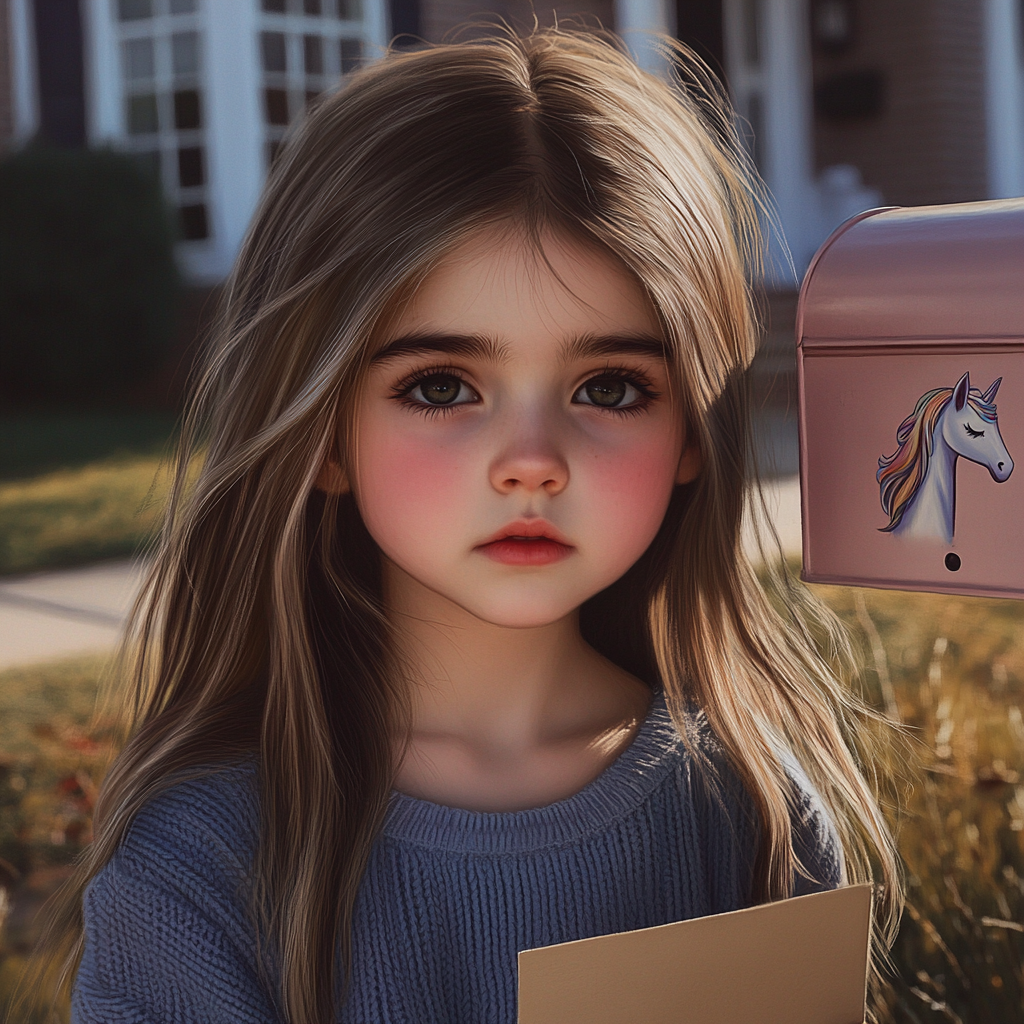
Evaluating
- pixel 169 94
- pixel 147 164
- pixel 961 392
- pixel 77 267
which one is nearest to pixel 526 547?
pixel 961 392

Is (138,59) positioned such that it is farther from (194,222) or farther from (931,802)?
(931,802)

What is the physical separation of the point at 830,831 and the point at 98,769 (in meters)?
1.79

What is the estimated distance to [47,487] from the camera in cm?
609

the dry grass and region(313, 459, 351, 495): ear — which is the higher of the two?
region(313, 459, 351, 495): ear

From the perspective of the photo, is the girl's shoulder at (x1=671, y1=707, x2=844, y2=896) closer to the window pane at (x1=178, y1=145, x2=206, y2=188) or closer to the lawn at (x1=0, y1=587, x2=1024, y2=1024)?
the lawn at (x1=0, y1=587, x2=1024, y2=1024)

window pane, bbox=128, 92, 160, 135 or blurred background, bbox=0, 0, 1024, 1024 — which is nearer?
blurred background, bbox=0, 0, 1024, 1024

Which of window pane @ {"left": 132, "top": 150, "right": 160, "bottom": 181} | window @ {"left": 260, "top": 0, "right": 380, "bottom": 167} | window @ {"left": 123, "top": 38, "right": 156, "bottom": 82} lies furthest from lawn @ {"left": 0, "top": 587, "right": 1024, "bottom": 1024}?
window @ {"left": 123, "top": 38, "right": 156, "bottom": 82}

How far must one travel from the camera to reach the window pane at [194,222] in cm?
970

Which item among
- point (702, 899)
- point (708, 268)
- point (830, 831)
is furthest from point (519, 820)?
point (708, 268)

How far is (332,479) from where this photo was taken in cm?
142

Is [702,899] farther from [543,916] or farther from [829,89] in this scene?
[829,89]

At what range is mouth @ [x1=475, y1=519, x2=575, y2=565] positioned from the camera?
48.7 inches

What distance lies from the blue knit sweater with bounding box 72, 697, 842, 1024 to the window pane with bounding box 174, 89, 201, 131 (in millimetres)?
8975

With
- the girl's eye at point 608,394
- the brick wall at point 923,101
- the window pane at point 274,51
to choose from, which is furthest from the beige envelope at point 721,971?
the brick wall at point 923,101
